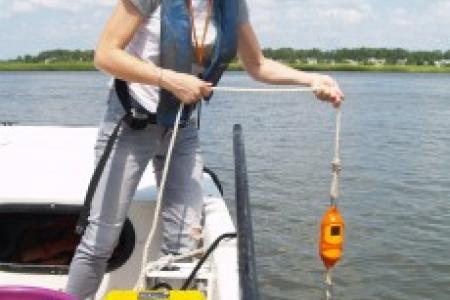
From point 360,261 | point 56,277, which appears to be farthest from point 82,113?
point 56,277

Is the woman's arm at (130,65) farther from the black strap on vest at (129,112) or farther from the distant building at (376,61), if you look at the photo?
the distant building at (376,61)

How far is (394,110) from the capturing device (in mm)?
33500

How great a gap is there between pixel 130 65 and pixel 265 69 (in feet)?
3.00

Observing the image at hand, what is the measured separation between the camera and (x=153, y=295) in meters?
2.67

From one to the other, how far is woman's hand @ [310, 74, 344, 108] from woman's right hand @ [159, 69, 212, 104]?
1.91ft

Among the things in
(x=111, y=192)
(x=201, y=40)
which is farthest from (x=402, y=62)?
(x=111, y=192)

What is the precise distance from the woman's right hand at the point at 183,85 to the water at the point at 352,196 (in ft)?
17.2

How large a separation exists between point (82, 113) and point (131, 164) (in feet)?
81.6

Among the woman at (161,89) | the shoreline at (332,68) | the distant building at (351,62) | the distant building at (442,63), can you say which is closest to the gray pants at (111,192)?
the woman at (161,89)

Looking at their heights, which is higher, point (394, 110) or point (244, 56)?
point (244, 56)

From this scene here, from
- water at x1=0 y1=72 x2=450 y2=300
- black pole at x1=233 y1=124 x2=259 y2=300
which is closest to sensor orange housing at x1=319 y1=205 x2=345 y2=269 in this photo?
black pole at x1=233 y1=124 x2=259 y2=300

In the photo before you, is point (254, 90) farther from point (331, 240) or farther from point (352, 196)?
point (352, 196)

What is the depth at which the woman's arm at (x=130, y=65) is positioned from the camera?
2986mm

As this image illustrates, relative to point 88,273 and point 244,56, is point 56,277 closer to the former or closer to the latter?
point 88,273
